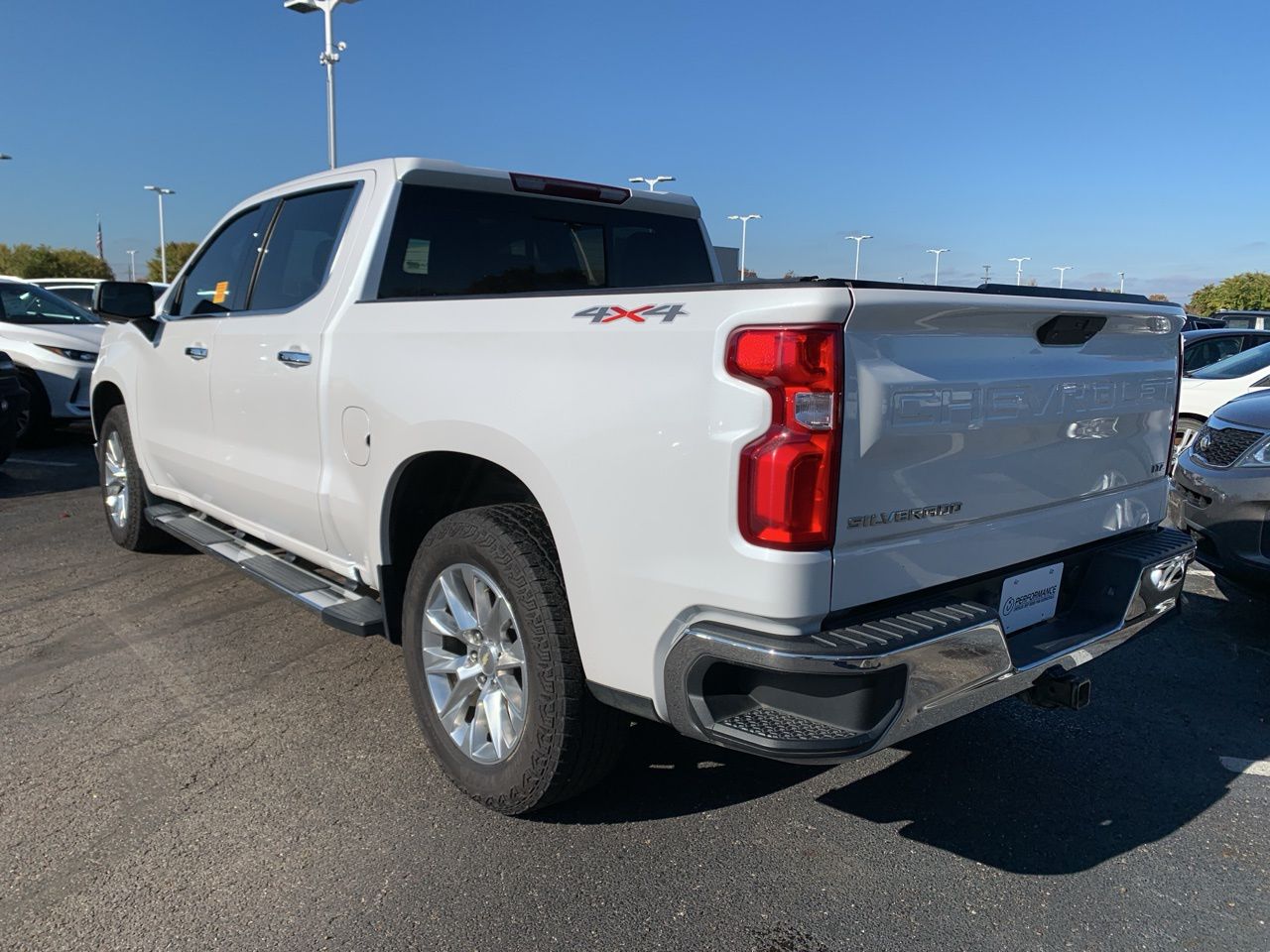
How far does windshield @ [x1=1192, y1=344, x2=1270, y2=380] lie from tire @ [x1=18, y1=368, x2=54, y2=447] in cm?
1168

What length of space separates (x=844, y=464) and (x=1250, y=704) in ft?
9.73

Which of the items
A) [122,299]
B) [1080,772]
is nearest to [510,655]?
[1080,772]

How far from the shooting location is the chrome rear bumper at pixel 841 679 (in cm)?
217

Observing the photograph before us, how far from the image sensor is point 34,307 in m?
11.0

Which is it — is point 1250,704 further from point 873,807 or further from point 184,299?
point 184,299

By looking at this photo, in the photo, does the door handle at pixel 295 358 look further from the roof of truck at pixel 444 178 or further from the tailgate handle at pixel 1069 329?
the tailgate handle at pixel 1069 329

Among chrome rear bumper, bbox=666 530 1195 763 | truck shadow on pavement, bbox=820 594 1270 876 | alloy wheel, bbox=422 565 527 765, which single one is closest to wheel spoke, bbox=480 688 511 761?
alloy wheel, bbox=422 565 527 765

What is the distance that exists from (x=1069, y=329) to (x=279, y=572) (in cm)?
310

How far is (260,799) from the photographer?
312 cm

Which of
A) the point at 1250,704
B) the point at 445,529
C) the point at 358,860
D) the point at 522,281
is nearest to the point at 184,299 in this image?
the point at 522,281

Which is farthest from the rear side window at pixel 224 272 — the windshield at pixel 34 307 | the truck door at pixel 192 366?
the windshield at pixel 34 307

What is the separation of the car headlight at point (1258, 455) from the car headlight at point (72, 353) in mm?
10403

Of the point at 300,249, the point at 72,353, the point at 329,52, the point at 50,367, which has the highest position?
the point at 329,52

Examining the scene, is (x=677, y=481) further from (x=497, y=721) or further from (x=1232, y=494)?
(x=1232, y=494)
